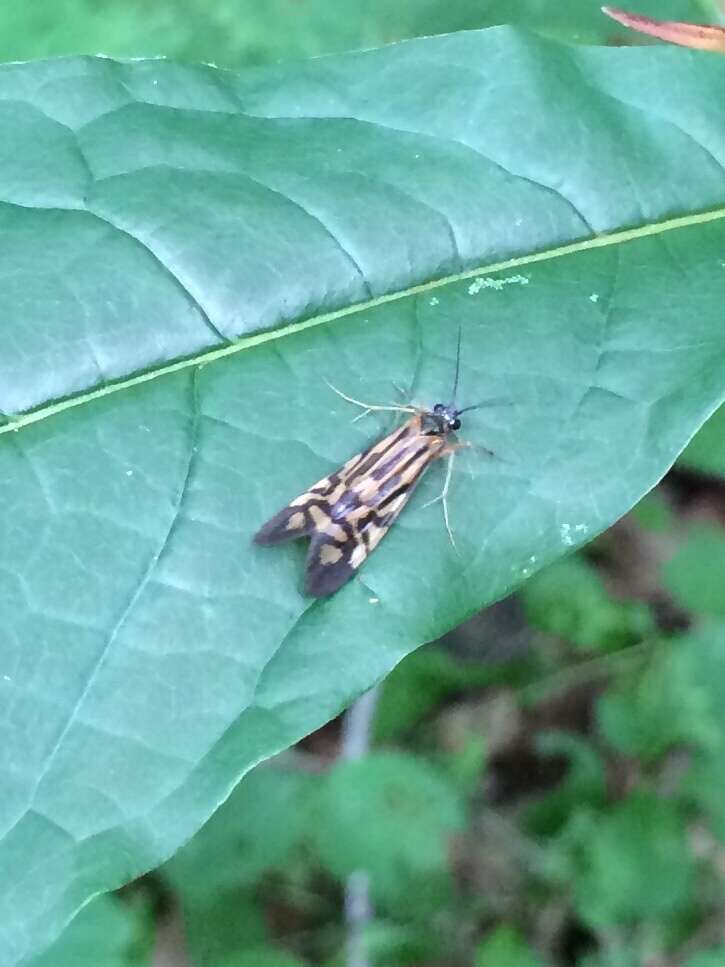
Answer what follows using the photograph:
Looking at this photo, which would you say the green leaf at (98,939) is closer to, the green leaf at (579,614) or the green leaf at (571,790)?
the green leaf at (571,790)

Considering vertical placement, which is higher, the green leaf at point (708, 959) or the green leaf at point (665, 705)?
the green leaf at point (665, 705)

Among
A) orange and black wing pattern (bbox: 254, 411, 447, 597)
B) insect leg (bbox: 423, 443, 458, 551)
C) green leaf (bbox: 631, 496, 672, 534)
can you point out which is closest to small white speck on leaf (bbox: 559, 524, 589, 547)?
insect leg (bbox: 423, 443, 458, 551)

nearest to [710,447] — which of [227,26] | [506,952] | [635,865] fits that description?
[635,865]

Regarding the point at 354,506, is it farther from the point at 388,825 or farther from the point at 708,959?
the point at 708,959

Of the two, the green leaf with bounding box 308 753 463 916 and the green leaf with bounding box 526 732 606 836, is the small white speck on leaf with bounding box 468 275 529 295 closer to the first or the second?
the green leaf with bounding box 308 753 463 916

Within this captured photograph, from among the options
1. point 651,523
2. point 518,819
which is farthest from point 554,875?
point 651,523

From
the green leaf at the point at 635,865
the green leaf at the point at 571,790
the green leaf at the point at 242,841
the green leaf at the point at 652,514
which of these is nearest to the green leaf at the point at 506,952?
the green leaf at the point at 635,865

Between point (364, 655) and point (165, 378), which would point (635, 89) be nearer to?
point (165, 378)
